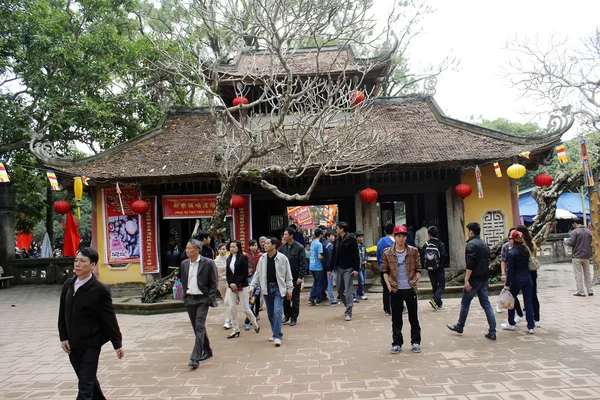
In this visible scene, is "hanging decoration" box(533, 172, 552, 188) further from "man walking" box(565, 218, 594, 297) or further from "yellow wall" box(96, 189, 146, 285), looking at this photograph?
"yellow wall" box(96, 189, 146, 285)

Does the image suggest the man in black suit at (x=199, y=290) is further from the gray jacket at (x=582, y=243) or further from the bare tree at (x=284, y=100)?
the gray jacket at (x=582, y=243)

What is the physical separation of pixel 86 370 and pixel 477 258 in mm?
4601

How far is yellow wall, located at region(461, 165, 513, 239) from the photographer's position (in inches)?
469

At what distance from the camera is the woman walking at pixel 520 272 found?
5.90m

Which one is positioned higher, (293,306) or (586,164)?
(586,164)

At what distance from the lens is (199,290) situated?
5258mm

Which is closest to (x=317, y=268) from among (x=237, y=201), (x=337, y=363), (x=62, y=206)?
(x=237, y=201)

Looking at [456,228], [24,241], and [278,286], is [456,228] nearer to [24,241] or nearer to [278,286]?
[278,286]

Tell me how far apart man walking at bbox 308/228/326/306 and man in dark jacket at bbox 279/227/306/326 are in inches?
56.5

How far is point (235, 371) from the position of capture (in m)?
4.92

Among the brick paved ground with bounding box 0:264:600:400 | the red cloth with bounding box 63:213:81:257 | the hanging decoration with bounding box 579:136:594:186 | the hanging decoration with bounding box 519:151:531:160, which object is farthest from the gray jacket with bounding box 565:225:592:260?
the red cloth with bounding box 63:213:81:257

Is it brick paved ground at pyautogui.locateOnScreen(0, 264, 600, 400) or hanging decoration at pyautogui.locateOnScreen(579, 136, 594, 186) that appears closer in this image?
brick paved ground at pyautogui.locateOnScreen(0, 264, 600, 400)

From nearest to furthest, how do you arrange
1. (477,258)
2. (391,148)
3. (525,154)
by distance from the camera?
1. (477,258)
2. (525,154)
3. (391,148)

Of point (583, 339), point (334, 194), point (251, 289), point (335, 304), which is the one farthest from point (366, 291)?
point (583, 339)
